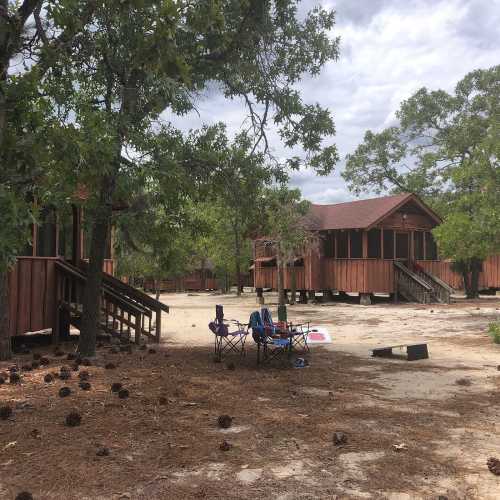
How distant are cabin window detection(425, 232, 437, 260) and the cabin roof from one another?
883 mm

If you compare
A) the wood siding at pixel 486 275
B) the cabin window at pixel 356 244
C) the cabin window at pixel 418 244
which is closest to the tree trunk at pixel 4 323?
the cabin window at pixel 356 244

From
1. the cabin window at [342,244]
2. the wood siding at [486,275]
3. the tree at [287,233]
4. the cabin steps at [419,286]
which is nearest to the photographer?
the tree at [287,233]

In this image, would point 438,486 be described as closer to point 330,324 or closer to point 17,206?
point 17,206

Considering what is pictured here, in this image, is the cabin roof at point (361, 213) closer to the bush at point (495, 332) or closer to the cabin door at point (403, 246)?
the cabin door at point (403, 246)

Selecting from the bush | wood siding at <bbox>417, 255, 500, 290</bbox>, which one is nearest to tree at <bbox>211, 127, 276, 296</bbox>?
the bush

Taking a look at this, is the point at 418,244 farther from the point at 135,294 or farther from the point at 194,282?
the point at 194,282

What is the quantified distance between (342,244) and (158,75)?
66.7 ft

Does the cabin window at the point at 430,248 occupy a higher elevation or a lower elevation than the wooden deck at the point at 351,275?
higher

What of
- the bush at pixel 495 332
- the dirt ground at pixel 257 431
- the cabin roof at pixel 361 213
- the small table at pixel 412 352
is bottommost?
the dirt ground at pixel 257 431

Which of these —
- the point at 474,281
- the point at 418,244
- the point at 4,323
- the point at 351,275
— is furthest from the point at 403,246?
the point at 4,323

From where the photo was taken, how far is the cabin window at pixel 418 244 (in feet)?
89.4

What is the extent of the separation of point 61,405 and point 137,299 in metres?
6.25

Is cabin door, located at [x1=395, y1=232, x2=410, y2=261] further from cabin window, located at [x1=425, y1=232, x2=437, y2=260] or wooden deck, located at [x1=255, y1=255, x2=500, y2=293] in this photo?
cabin window, located at [x1=425, y1=232, x2=437, y2=260]

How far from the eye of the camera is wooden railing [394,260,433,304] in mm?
23844
